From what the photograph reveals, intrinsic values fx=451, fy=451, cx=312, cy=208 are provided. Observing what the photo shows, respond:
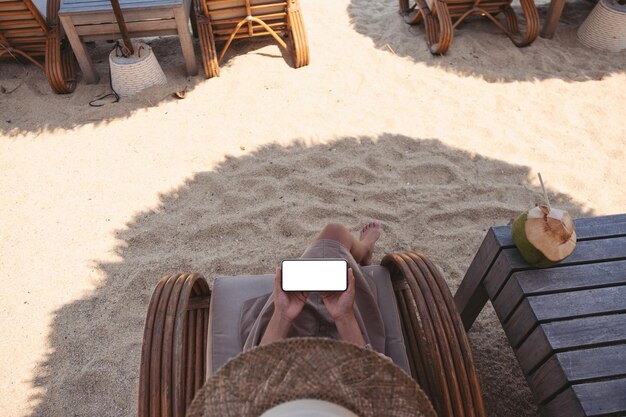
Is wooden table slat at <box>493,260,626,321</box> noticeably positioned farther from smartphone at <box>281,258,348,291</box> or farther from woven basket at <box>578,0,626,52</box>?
woven basket at <box>578,0,626,52</box>

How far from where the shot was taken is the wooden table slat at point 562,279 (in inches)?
67.2

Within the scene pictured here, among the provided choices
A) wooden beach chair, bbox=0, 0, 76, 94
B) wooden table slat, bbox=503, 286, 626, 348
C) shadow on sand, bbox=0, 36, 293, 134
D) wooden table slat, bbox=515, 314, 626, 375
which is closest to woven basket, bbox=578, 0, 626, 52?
shadow on sand, bbox=0, 36, 293, 134

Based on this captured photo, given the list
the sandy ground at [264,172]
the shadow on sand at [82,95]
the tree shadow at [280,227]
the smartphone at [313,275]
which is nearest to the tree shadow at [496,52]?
the sandy ground at [264,172]

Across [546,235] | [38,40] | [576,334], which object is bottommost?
→ [38,40]

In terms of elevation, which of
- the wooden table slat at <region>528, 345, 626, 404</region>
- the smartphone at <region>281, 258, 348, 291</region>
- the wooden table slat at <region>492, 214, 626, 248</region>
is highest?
the smartphone at <region>281, 258, 348, 291</region>

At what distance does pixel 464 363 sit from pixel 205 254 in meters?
1.76

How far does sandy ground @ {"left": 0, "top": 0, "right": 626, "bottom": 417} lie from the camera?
8.23 feet

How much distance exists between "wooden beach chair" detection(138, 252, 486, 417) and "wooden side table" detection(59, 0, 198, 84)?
280cm

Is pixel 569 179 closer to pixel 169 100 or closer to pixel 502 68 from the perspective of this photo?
pixel 502 68

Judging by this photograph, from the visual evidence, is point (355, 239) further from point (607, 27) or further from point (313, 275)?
point (607, 27)

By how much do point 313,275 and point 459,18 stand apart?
401 cm

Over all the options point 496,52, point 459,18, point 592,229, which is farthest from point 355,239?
point 459,18

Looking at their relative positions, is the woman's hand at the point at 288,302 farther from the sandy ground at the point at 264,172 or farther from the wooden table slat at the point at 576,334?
the sandy ground at the point at 264,172

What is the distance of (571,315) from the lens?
1635 mm
